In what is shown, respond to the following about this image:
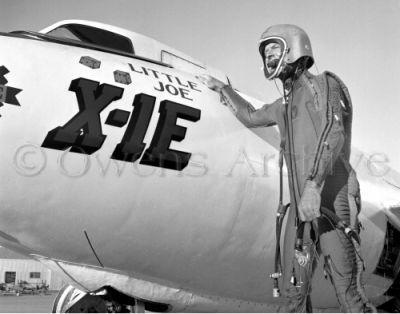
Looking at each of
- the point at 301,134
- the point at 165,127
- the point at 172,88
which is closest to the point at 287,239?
the point at 301,134

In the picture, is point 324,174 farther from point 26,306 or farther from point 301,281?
point 26,306

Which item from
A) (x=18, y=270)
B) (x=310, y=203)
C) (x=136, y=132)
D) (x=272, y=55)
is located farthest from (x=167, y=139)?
(x=18, y=270)

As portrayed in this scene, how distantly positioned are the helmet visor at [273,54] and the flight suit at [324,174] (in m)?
0.22

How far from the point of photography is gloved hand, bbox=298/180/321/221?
2.91 meters

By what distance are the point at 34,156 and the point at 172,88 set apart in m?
1.42

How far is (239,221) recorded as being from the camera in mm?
4508

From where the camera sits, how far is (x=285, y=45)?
333cm

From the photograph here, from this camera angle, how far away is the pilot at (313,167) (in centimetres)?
306

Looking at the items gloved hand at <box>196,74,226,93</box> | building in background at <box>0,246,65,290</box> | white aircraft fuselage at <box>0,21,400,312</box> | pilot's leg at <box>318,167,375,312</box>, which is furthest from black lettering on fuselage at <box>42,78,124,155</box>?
building in background at <box>0,246,65,290</box>

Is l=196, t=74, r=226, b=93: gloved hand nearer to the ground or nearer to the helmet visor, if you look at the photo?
the helmet visor

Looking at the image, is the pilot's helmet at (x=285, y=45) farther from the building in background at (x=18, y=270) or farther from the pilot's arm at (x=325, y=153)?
the building in background at (x=18, y=270)

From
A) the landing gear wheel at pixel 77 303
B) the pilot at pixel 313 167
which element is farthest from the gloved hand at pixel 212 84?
the landing gear wheel at pixel 77 303

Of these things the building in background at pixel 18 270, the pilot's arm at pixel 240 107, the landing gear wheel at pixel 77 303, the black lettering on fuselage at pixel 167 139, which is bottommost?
the building in background at pixel 18 270

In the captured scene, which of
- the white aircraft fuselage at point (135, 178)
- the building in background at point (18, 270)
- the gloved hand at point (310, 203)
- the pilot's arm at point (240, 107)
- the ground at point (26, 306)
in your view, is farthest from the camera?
the building in background at point (18, 270)
